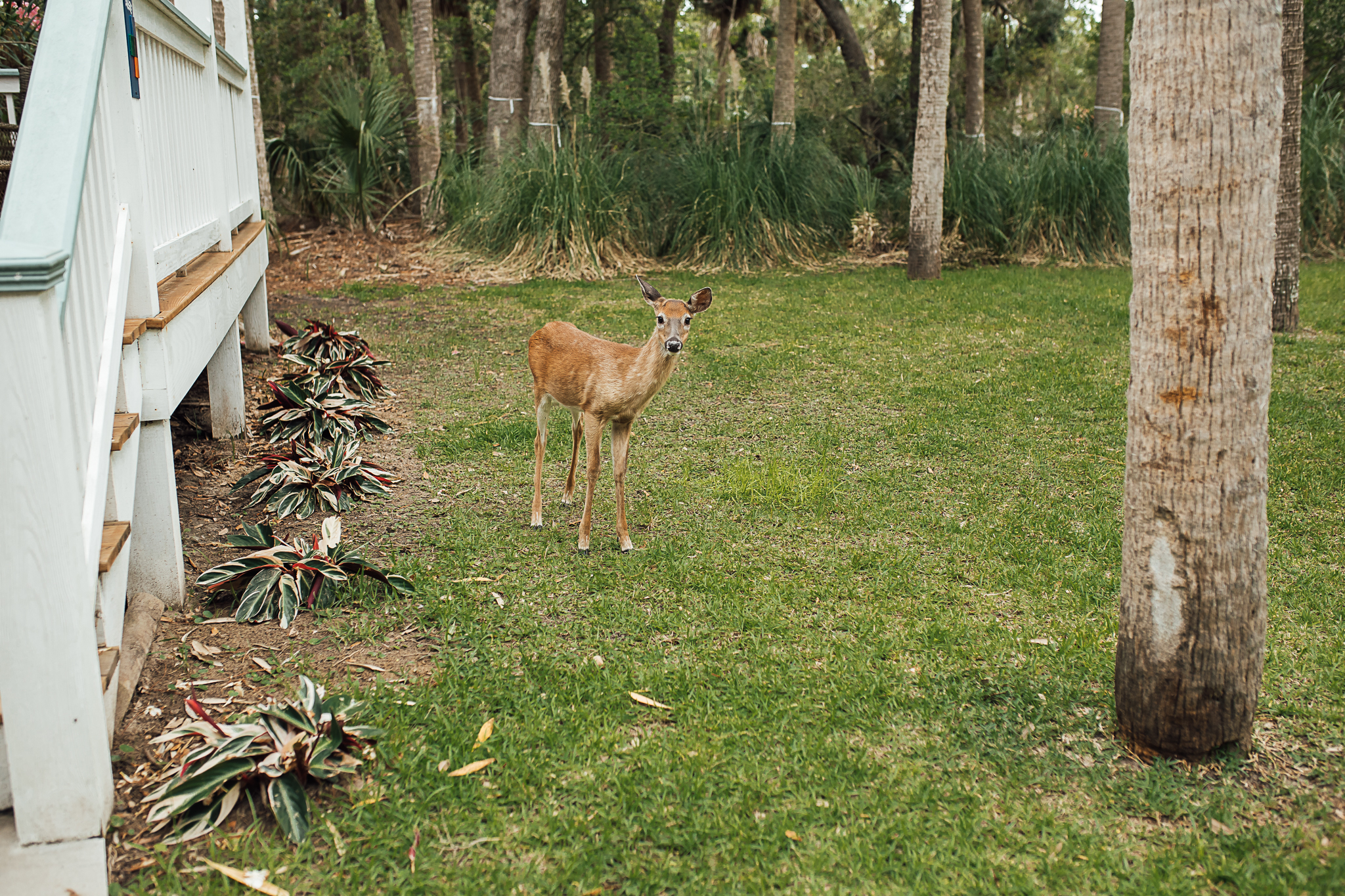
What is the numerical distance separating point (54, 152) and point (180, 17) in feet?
9.52

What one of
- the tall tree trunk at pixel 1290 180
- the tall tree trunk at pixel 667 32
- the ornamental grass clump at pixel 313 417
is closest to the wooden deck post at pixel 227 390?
the ornamental grass clump at pixel 313 417

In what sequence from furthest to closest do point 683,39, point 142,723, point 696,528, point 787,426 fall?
1. point 683,39
2. point 787,426
3. point 696,528
4. point 142,723

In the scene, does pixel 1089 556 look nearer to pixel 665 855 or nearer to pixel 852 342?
pixel 665 855

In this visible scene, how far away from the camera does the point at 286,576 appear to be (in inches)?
166

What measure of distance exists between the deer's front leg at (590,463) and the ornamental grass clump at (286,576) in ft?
3.01

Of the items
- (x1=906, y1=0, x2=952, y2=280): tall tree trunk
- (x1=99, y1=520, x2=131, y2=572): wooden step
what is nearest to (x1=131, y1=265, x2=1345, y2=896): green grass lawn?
(x1=99, y1=520, x2=131, y2=572): wooden step

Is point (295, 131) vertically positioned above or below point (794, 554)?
above

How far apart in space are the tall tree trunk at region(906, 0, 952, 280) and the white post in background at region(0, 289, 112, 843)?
11.0m

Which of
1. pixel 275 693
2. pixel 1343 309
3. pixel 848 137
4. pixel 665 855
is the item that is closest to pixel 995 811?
pixel 665 855

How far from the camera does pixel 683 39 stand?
37.4 metres

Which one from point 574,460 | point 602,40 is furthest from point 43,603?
point 602,40

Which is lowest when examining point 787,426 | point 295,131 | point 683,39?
point 787,426

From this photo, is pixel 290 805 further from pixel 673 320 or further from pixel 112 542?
pixel 673 320

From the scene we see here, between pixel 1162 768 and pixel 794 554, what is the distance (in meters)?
2.03
